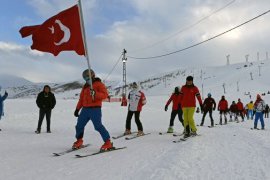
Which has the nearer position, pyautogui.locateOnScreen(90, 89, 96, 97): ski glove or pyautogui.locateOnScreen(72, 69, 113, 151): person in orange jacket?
pyautogui.locateOnScreen(90, 89, 96, 97): ski glove

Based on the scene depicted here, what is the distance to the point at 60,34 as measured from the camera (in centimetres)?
880

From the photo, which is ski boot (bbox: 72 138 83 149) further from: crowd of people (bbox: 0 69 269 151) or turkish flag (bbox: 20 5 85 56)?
turkish flag (bbox: 20 5 85 56)

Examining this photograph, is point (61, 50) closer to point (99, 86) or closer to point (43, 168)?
point (99, 86)

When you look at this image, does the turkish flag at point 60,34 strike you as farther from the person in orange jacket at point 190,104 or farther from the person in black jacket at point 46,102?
the person in black jacket at point 46,102

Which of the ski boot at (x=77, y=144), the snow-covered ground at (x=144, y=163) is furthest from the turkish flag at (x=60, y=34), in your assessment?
the snow-covered ground at (x=144, y=163)

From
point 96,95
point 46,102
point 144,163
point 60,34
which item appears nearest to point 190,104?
point 96,95

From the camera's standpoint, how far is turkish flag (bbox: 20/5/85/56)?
8766 millimetres

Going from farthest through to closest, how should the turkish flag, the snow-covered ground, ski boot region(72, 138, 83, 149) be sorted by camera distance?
the turkish flag → ski boot region(72, 138, 83, 149) → the snow-covered ground

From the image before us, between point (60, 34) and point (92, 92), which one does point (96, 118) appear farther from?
point (60, 34)

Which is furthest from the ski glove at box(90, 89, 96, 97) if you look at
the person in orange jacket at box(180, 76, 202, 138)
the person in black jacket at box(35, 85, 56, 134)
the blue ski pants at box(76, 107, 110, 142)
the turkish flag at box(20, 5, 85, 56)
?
the person in black jacket at box(35, 85, 56, 134)

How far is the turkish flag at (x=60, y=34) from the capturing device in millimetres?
8766

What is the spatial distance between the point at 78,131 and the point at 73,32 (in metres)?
2.36

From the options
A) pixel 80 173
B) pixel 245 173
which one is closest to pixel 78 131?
pixel 80 173

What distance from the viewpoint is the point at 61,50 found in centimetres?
884
